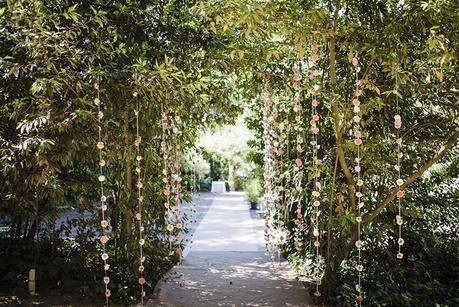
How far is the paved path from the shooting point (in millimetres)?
4031

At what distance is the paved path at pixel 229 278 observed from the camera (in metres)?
4.03

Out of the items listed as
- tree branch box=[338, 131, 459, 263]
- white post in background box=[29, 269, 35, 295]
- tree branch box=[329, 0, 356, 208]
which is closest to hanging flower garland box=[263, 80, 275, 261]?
tree branch box=[329, 0, 356, 208]

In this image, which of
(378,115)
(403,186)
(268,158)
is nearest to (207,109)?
(268,158)

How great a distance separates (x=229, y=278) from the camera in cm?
486

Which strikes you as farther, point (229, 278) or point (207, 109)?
point (229, 278)

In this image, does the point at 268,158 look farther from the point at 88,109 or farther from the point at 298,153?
the point at 88,109

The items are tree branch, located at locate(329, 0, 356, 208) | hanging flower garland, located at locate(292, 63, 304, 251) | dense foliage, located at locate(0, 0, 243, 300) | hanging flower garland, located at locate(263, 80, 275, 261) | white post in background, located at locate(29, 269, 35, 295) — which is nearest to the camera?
dense foliage, located at locate(0, 0, 243, 300)

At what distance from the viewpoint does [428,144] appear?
3.88 m

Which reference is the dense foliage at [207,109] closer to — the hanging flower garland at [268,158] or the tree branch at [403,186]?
the tree branch at [403,186]

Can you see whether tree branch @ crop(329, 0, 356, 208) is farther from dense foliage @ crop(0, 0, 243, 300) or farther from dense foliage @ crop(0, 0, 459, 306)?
dense foliage @ crop(0, 0, 243, 300)

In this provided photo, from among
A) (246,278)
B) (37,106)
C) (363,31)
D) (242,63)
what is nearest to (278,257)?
(246,278)

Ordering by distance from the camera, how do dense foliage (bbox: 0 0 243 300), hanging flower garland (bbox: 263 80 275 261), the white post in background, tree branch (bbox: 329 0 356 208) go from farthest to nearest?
hanging flower garland (bbox: 263 80 275 261) → the white post in background → tree branch (bbox: 329 0 356 208) → dense foliage (bbox: 0 0 243 300)

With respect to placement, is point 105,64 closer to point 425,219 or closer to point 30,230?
point 30,230

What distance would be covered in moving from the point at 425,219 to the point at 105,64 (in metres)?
3.50
